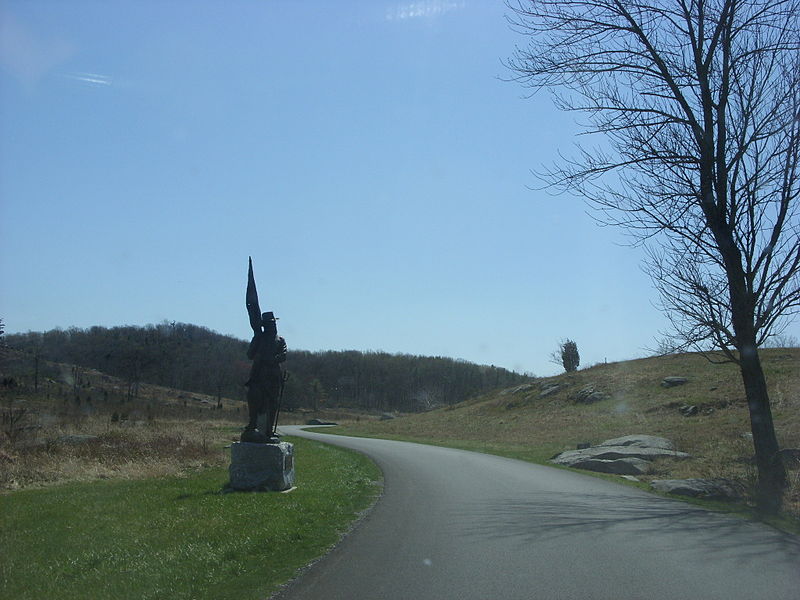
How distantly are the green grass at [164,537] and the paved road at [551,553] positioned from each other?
66 cm

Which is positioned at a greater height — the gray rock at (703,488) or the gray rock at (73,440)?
the gray rock at (73,440)

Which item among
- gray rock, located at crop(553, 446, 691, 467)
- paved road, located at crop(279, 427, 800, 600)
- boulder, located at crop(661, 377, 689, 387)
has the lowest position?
paved road, located at crop(279, 427, 800, 600)

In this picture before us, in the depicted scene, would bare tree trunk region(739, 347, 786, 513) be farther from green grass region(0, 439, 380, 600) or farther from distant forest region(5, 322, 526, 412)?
distant forest region(5, 322, 526, 412)

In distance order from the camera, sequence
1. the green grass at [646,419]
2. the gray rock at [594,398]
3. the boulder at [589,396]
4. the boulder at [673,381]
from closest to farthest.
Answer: the green grass at [646,419] → the boulder at [673,381] → the gray rock at [594,398] → the boulder at [589,396]

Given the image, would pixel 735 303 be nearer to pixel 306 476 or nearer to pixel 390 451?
pixel 306 476

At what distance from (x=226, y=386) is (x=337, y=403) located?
33.5 meters

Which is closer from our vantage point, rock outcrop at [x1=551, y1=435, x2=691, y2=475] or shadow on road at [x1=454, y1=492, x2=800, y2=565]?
shadow on road at [x1=454, y1=492, x2=800, y2=565]

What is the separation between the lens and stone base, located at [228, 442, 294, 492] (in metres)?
13.8

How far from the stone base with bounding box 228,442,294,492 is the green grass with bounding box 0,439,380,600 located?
0.39 m

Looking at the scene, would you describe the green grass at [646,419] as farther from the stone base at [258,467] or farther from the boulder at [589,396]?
the stone base at [258,467]

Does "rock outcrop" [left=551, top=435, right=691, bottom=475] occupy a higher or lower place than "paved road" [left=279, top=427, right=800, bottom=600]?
higher

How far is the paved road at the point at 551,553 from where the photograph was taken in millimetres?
6586

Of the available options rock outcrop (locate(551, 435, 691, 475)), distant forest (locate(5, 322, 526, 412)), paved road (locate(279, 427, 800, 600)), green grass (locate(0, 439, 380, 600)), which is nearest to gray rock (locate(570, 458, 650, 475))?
rock outcrop (locate(551, 435, 691, 475))

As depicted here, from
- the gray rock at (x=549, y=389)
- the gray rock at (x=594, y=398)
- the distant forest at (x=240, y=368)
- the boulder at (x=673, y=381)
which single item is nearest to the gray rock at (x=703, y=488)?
the boulder at (x=673, y=381)
